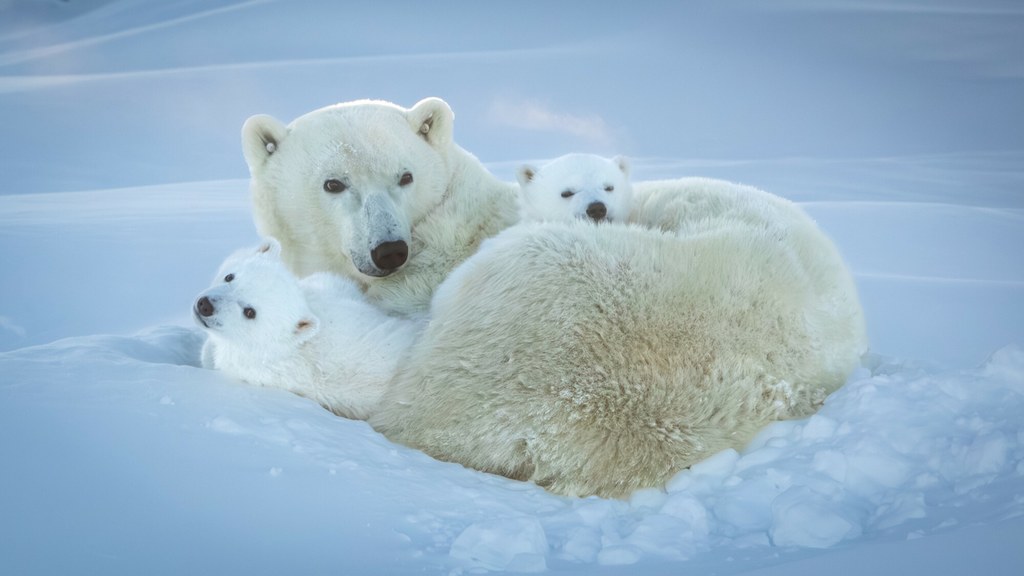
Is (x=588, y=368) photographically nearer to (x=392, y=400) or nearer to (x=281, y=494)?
(x=392, y=400)

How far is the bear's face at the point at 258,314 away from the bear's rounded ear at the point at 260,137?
0.87m

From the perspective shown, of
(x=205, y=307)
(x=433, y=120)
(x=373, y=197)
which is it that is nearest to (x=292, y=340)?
(x=205, y=307)

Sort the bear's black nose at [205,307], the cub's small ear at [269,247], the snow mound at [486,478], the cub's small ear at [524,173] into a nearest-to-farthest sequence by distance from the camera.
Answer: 1. the snow mound at [486,478]
2. the bear's black nose at [205,307]
3. the cub's small ear at [269,247]
4. the cub's small ear at [524,173]

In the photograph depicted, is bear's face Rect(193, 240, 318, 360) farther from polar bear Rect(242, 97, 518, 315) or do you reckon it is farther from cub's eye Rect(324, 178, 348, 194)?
cub's eye Rect(324, 178, 348, 194)

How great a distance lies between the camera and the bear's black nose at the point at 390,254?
11.2 feet

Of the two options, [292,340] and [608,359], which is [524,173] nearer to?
[292,340]

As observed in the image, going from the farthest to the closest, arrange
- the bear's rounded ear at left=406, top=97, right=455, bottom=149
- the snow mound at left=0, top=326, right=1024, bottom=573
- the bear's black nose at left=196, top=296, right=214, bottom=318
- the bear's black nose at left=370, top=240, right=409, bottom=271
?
the bear's rounded ear at left=406, top=97, right=455, bottom=149
the bear's black nose at left=370, top=240, right=409, bottom=271
the bear's black nose at left=196, top=296, right=214, bottom=318
the snow mound at left=0, top=326, right=1024, bottom=573

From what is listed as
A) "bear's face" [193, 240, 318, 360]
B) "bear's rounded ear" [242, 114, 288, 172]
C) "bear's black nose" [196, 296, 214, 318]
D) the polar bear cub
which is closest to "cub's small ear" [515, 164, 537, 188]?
"bear's rounded ear" [242, 114, 288, 172]

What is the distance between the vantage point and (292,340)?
3021mm

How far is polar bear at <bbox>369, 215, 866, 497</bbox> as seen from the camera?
104 inches

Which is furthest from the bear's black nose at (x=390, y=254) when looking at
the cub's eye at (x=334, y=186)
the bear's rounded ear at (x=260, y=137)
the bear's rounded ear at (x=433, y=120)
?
the bear's rounded ear at (x=260, y=137)

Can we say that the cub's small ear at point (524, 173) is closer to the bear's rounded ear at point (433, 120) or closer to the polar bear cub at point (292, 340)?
the bear's rounded ear at point (433, 120)

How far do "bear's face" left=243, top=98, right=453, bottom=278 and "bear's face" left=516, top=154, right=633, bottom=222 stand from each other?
378 mm

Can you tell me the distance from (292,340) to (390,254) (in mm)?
582
